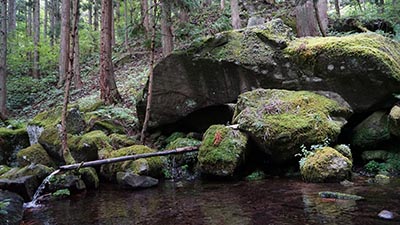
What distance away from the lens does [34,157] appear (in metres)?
9.52

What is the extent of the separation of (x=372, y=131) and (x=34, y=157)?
8.53m

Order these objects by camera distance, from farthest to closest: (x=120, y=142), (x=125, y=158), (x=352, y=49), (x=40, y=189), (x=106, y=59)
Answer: (x=106, y=59) → (x=120, y=142) → (x=352, y=49) → (x=125, y=158) → (x=40, y=189)

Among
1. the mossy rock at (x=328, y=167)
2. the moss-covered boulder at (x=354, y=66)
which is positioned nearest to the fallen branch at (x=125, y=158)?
the mossy rock at (x=328, y=167)

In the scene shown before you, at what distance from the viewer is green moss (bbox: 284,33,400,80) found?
838 centimetres

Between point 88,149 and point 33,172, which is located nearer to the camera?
point 33,172

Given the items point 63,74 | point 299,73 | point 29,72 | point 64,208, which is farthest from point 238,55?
point 29,72

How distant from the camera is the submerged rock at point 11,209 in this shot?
5.47 m

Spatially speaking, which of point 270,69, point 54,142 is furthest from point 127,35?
point 270,69

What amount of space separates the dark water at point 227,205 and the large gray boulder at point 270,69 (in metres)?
2.86

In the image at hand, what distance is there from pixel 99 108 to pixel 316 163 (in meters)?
8.76

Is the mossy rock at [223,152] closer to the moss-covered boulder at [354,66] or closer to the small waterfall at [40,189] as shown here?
the moss-covered boulder at [354,66]

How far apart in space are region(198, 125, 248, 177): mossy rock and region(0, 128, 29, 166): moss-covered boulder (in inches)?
259

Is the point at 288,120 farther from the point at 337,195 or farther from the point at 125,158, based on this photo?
the point at 125,158

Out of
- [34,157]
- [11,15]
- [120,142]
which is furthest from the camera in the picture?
[11,15]
